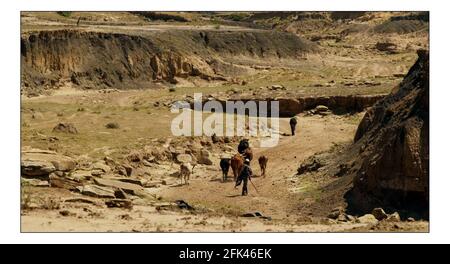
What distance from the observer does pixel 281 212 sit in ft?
69.6

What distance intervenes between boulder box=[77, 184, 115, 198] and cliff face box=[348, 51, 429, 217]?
636cm

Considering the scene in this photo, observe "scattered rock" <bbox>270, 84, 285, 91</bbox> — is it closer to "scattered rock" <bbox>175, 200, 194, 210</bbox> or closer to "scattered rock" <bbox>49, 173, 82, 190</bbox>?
"scattered rock" <bbox>49, 173, 82, 190</bbox>

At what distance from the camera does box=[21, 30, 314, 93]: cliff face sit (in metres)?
56.8

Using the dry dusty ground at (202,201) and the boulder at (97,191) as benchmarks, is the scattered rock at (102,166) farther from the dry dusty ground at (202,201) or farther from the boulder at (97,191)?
the boulder at (97,191)

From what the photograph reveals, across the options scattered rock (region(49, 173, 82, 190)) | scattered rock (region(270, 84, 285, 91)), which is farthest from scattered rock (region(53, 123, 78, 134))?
scattered rock (region(270, 84, 285, 91))

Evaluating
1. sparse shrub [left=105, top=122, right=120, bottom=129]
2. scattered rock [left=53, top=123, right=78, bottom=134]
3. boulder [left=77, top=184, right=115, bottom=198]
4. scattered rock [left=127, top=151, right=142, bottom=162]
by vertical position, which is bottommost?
boulder [left=77, top=184, right=115, bottom=198]

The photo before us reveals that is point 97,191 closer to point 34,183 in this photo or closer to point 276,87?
point 34,183

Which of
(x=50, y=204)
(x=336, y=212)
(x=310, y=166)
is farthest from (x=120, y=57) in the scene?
(x=336, y=212)

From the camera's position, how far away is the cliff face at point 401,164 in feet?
61.6

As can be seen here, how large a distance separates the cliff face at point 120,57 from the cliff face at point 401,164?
3554 cm

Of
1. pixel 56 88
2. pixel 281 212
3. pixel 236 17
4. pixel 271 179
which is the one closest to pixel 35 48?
pixel 56 88

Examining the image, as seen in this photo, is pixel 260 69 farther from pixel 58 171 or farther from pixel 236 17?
pixel 236 17

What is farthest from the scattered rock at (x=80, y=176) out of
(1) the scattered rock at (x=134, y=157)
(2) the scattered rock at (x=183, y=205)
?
(1) the scattered rock at (x=134, y=157)

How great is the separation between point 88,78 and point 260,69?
621 inches
